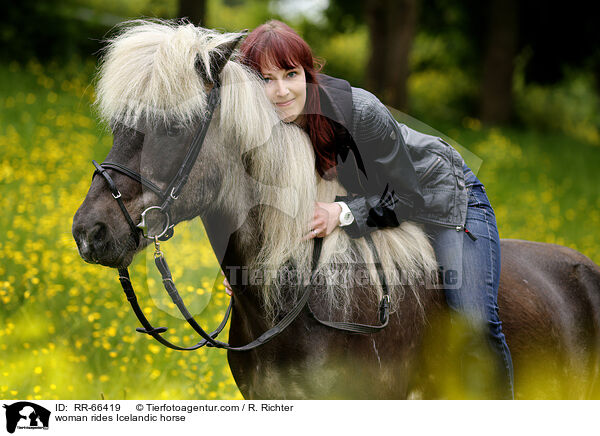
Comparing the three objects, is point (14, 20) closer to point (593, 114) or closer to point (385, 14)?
point (385, 14)

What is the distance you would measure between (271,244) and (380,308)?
579 millimetres

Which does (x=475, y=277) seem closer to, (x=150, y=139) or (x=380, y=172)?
(x=380, y=172)

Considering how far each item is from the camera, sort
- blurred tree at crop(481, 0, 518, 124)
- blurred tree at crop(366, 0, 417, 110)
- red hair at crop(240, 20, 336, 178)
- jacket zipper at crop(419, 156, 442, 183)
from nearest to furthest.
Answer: red hair at crop(240, 20, 336, 178) < jacket zipper at crop(419, 156, 442, 183) < blurred tree at crop(366, 0, 417, 110) < blurred tree at crop(481, 0, 518, 124)

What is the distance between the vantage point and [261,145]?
2.41 m

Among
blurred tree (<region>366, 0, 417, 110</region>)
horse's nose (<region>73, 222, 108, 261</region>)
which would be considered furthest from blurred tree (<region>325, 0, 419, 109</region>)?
horse's nose (<region>73, 222, 108, 261</region>)

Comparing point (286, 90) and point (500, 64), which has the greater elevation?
point (500, 64)

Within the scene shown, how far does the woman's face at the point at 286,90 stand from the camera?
2.50 meters

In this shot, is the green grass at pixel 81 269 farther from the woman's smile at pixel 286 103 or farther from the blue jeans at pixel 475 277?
the blue jeans at pixel 475 277

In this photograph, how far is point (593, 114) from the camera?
24.9 meters

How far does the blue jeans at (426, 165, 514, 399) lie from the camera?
107 inches

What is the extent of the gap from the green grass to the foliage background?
1cm
